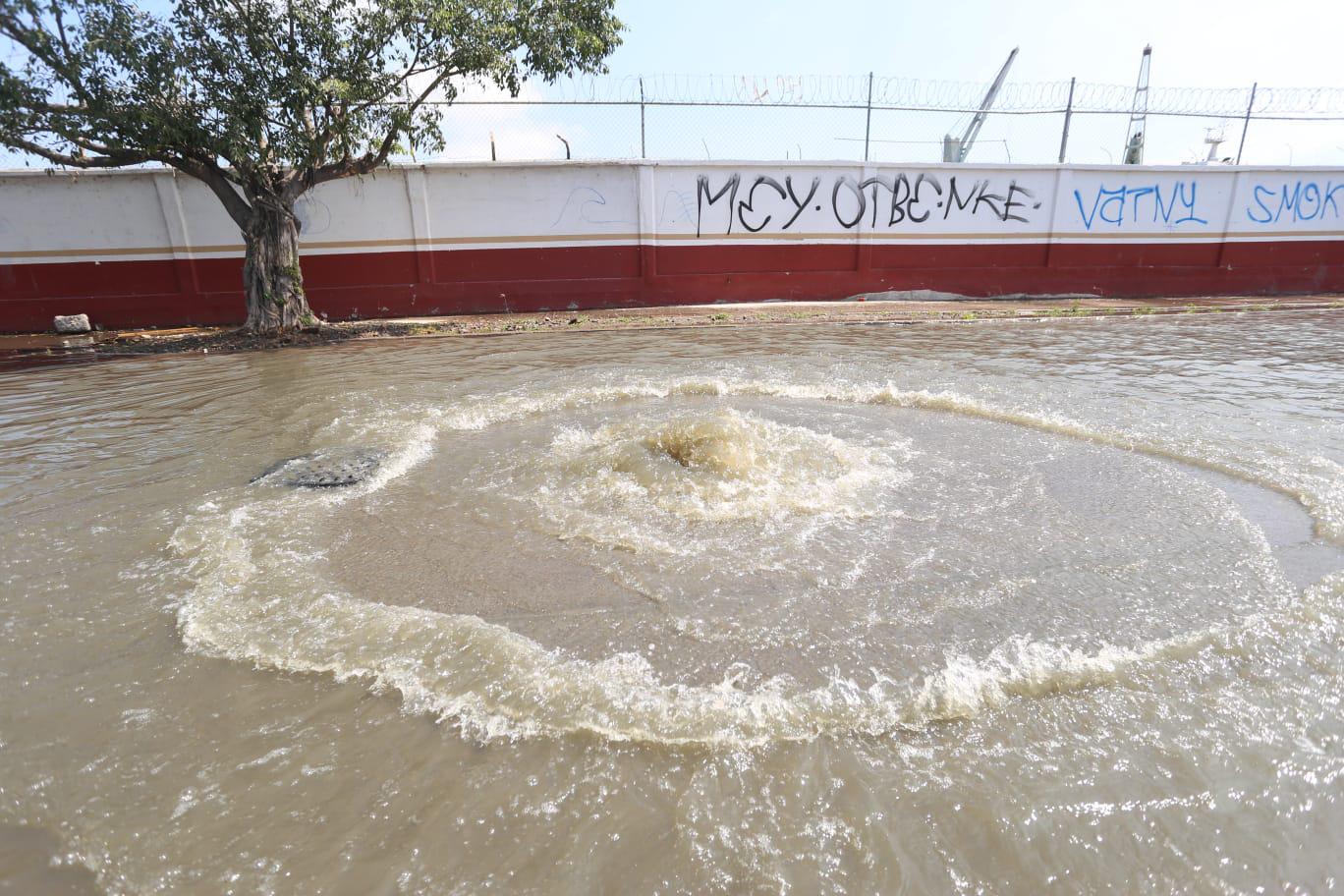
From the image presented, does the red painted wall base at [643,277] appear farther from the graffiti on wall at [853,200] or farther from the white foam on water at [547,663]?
the white foam on water at [547,663]

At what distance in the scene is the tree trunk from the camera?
10891 millimetres

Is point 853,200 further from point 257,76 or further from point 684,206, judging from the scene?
point 257,76

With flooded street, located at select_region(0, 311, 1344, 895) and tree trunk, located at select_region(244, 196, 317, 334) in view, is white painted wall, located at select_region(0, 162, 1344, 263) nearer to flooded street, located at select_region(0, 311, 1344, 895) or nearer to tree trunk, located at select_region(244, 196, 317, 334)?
tree trunk, located at select_region(244, 196, 317, 334)

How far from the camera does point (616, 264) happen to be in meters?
13.8

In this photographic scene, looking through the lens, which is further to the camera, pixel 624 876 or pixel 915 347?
pixel 915 347

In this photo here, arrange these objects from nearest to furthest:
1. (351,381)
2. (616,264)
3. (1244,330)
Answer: (351,381) → (1244,330) → (616,264)

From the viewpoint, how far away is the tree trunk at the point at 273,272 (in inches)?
429

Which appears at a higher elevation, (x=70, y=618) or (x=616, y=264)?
(x=616, y=264)

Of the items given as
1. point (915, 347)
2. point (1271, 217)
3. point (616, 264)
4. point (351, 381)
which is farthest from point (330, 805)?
point (1271, 217)

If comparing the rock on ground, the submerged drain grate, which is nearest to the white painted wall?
the rock on ground

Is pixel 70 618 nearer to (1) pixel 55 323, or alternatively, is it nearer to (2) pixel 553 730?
(2) pixel 553 730

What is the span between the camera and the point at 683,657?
2.71 m

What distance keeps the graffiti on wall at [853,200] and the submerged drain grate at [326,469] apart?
1011 cm

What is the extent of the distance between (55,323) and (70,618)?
1250cm
